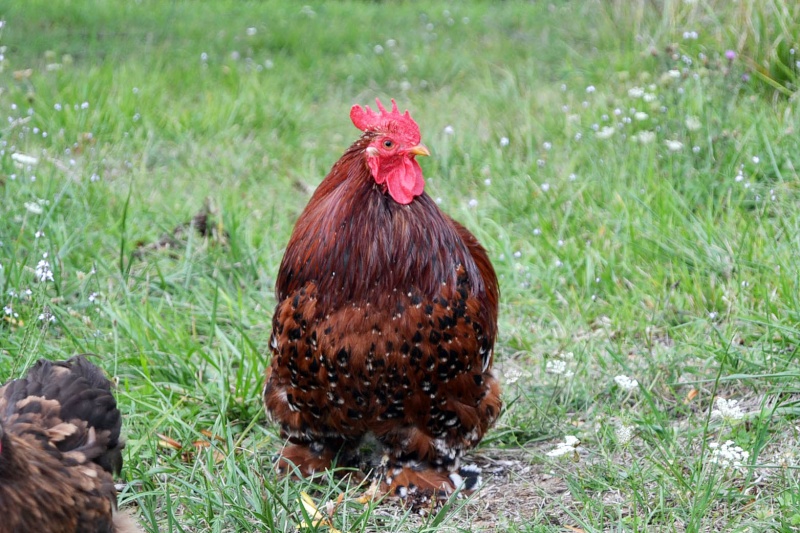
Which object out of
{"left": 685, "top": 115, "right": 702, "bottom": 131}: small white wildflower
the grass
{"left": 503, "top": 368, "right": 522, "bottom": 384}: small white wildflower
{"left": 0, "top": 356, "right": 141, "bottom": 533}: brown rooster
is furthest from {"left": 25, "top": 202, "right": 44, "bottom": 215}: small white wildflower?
{"left": 685, "top": 115, "right": 702, "bottom": 131}: small white wildflower

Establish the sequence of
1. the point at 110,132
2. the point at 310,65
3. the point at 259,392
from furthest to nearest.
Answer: the point at 310,65
the point at 110,132
the point at 259,392

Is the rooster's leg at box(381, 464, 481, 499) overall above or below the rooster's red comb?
below

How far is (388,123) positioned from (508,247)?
1809 mm

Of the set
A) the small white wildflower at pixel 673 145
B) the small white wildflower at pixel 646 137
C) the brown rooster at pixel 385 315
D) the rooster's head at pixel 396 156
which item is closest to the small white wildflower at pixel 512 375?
the brown rooster at pixel 385 315

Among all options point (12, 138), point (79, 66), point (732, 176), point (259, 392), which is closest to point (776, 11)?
point (732, 176)

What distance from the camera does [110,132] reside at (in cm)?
574

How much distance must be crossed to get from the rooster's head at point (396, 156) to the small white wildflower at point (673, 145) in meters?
2.30

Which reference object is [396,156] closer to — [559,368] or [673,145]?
[559,368]

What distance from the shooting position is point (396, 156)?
9.37ft

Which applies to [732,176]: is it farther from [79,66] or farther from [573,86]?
[79,66]

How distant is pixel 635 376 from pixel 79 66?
213 inches

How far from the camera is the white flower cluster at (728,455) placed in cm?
265

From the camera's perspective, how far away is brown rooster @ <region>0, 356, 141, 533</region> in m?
2.24

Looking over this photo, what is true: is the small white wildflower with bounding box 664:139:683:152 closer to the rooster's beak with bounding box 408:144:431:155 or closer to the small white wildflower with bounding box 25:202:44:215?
the rooster's beak with bounding box 408:144:431:155
